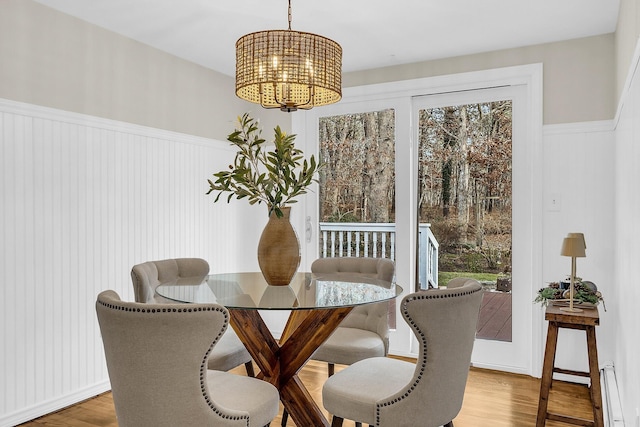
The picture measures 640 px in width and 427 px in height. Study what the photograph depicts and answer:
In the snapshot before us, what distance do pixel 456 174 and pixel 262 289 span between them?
2226mm

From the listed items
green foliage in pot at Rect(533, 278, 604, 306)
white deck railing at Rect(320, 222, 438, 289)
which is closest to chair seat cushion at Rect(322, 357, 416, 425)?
green foliage in pot at Rect(533, 278, 604, 306)

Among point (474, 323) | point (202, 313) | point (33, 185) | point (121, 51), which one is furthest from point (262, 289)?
point (121, 51)

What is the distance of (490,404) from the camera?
120 inches

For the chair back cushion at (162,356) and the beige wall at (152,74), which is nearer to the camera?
the chair back cushion at (162,356)

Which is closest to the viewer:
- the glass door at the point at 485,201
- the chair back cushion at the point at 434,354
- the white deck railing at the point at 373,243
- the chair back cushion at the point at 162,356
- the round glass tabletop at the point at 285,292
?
the chair back cushion at the point at 162,356

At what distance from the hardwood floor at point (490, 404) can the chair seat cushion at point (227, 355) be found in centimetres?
55

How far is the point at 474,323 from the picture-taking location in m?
1.86

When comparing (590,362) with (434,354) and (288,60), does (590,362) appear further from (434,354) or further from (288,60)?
(288,60)

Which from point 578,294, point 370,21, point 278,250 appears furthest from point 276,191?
point 578,294

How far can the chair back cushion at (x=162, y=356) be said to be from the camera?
57.9 inches

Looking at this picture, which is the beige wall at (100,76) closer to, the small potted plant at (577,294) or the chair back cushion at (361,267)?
the chair back cushion at (361,267)

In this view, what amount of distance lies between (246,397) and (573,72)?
3.13 meters

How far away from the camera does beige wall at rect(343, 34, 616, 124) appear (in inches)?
132

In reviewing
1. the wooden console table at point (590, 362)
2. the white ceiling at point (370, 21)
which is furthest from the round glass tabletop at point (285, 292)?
the white ceiling at point (370, 21)
